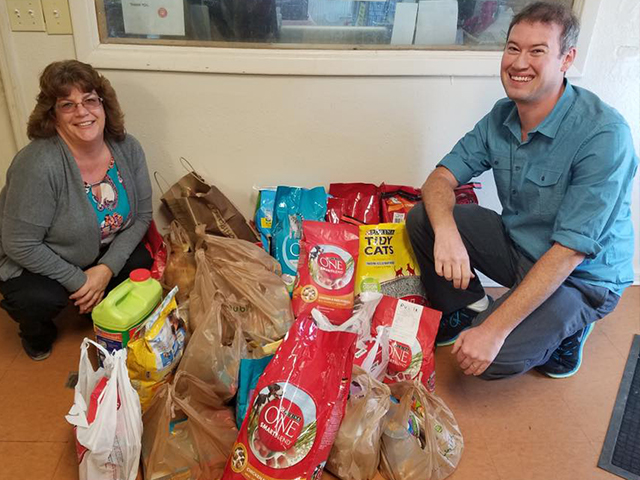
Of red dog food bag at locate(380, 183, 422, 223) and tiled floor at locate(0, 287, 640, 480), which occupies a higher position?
red dog food bag at locate(380, 183, 422, 223)

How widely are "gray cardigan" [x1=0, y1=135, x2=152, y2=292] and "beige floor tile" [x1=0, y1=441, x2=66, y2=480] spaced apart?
0.45 m

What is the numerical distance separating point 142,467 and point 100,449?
0.70 feet

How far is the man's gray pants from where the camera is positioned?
1467mm

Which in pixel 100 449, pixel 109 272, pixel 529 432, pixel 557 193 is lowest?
pixel 529 432

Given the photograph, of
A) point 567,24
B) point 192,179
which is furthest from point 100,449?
point 567,24

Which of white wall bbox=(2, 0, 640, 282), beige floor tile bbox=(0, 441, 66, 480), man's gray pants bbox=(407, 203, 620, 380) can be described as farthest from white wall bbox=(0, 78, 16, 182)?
man's gray pants bbox=(407, 203, 620, 380)

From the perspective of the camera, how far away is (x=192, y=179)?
6.09ft

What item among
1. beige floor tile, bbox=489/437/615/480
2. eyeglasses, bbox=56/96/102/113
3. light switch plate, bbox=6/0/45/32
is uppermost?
light switch plate, bbox=6/0/45/32

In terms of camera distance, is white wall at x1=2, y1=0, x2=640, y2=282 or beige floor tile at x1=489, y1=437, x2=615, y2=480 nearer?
beige floor tile at x1=489, y1=437, x2=615, y2=480

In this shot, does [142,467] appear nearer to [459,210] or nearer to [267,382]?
[267,382]

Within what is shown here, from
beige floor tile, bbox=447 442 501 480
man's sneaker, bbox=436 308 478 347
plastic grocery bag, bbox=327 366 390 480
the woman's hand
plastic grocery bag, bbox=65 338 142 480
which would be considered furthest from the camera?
man's sneaker, bbox=436 308 478 347

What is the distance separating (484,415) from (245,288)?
832 mm

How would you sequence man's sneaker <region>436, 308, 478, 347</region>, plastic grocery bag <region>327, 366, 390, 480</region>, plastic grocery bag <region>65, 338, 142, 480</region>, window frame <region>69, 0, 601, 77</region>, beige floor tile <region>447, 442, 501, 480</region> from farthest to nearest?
man's sneaker <region>436, 308, 478, 347</region>, window frame <region>69, 0, 601, 77</region>, beige floor tile <region>447, 442, 501, 480</region>, plastic grocery bag <region>327, 366, 390, 480</region>, plastic grocery bag <region>65, 338, 142, 480</region>

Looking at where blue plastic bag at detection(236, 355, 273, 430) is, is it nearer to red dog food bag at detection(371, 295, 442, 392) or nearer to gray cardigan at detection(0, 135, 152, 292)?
red dog food bag at detection(371, 295, 442, 392)
